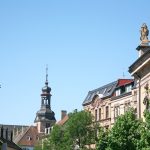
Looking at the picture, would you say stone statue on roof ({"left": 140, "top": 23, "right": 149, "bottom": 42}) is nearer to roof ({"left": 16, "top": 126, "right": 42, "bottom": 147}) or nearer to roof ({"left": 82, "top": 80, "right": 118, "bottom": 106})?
roof ({"left": 82, "top": 80, "right": 118, "bottom": 106})

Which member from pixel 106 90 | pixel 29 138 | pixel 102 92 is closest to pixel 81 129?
pixel 106 90

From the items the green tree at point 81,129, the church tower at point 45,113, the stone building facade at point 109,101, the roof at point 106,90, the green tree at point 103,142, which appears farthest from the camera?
the church tower at point 45,113

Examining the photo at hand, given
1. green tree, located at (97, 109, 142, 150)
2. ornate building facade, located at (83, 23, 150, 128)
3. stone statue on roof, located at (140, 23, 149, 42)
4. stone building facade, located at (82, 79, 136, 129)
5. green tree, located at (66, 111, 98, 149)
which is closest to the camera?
green tree, located at (97, 109, 142, 150)

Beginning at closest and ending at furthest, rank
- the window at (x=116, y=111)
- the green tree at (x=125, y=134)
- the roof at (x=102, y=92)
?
1. the green tree at (x=125, y=134)
2. the window at (x=116, y=111)
3. the roof at (x=102, y=92)

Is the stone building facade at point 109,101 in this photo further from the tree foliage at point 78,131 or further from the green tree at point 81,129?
the green tree at point 81,129

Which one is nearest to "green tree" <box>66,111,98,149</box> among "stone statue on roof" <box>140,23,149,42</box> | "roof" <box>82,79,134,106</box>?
"roof" <box>82,79,134,106</box>

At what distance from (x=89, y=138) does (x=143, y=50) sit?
98.9 feet

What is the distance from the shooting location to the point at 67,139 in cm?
7388

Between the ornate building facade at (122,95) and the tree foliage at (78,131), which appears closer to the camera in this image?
the ornate building facade at (122,95)

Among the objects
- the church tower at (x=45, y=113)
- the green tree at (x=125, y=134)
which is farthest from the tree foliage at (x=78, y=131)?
the church tower at (x=45, y=113)

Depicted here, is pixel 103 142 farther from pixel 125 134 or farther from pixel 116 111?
pixel 116 111

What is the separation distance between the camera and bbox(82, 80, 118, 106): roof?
253 ft

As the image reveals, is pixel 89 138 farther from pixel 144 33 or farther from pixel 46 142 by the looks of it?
pixel 144 33

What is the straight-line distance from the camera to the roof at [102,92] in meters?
77.1
